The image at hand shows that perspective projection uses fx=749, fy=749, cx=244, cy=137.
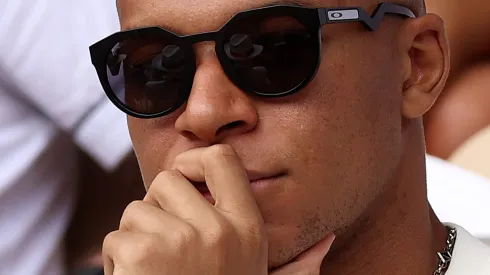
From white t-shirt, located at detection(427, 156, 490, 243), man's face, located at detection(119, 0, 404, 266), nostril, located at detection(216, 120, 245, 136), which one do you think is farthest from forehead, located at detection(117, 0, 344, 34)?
white t-shirt, located at detection(427, 156, 490, 243)

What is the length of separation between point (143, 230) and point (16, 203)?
2.21 ft

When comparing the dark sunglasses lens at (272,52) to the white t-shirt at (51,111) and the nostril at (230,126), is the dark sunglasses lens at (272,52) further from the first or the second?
the white t-shirt at (51,111)

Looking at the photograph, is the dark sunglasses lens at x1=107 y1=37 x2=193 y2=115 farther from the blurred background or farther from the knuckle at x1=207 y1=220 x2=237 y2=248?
the blurred background

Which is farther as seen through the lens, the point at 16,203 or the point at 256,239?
the point at 16,203

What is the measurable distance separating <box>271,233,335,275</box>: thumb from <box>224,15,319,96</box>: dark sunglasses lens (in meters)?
0.21

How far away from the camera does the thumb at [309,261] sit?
935 millimetres

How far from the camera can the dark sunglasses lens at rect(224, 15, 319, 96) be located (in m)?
0.89

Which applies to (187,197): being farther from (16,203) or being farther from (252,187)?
(16,203)

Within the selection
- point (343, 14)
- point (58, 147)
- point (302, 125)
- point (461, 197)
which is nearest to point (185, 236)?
point (302, 125)

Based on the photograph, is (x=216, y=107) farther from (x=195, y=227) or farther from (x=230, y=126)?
(x=195, y=227)

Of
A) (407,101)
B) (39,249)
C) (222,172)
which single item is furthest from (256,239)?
(39,249)

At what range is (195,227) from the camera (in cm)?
80

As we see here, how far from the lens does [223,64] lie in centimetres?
89

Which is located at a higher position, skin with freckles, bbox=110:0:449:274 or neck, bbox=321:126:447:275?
skin with freckles, bbox=110:0:449:274
